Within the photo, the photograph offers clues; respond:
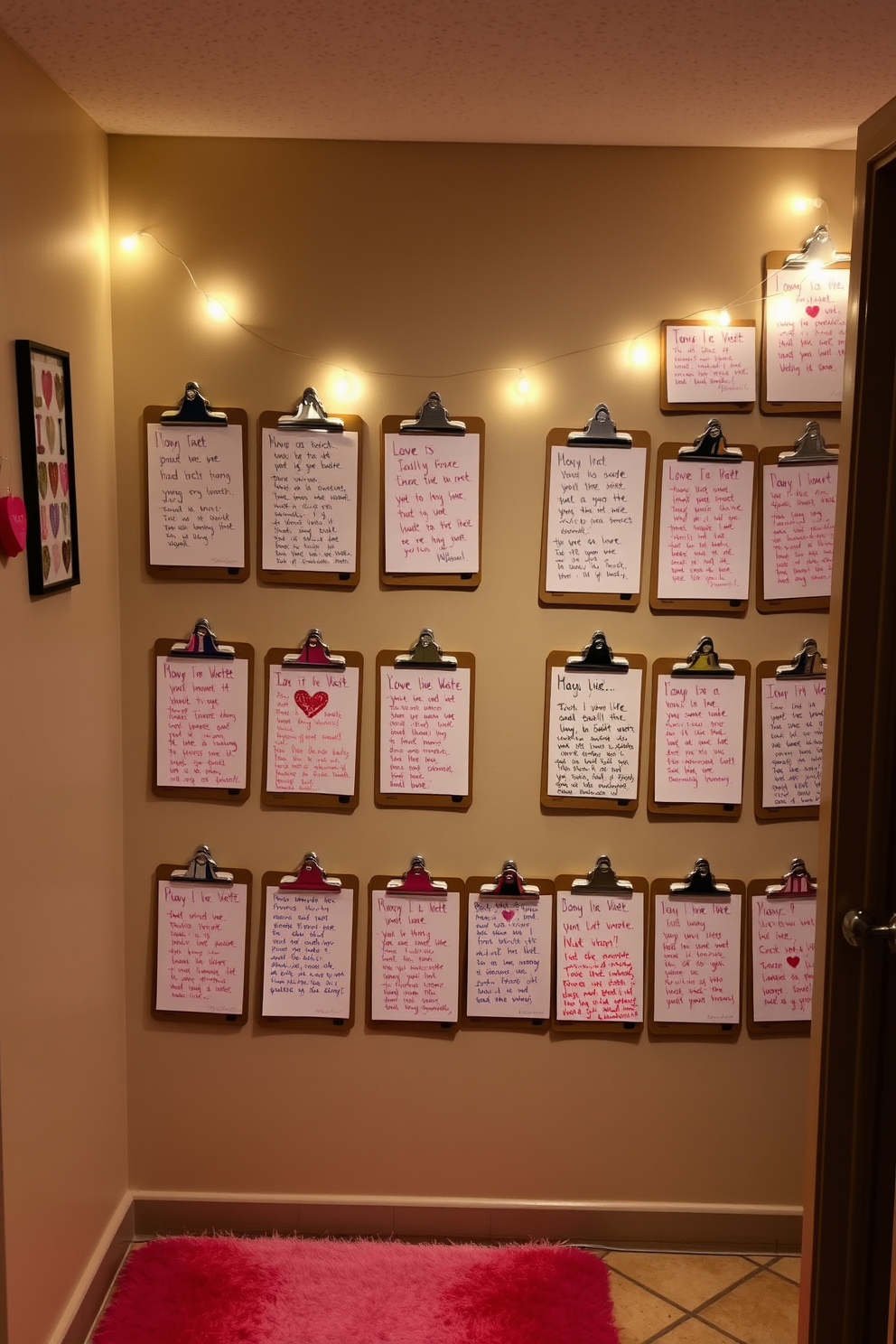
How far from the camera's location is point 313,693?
2680 mm

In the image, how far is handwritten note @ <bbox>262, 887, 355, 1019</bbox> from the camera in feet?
8.96

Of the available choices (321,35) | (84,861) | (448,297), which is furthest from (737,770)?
(321,35)

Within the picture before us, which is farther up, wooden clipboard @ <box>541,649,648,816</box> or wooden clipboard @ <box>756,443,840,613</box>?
wooden clipboard @ <box>756,443,840,613</box>

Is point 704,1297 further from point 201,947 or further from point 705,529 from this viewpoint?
point 705,529

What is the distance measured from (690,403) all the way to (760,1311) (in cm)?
200

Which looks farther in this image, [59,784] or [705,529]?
[705,529]

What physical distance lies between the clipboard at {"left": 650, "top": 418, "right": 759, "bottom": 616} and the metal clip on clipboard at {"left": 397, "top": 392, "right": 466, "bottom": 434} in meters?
0.46

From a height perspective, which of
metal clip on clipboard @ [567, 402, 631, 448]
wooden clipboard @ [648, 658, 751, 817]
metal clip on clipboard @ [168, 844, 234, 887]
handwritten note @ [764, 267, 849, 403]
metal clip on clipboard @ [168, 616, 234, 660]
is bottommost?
metal clip on clipboard @ [168, 844, 234, 887]

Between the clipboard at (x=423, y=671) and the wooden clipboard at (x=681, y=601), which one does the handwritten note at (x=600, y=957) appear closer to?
the clipboard at (x=423, y=671)

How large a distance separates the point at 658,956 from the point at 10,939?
4.77 feet

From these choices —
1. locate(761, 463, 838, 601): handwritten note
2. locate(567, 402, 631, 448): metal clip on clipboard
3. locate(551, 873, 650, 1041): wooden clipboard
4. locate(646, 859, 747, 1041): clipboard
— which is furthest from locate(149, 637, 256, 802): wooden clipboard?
locate(761, 463, 838, 601): handwritten note

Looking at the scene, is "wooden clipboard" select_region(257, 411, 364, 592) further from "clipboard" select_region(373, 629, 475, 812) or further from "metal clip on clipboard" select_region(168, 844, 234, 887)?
"metal clip on clipboard" select_region(168, 844, 234, 887)

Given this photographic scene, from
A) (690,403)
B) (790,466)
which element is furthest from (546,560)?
(790,466)

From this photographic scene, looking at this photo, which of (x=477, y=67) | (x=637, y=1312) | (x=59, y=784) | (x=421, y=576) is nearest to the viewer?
(x=477, y=67)
